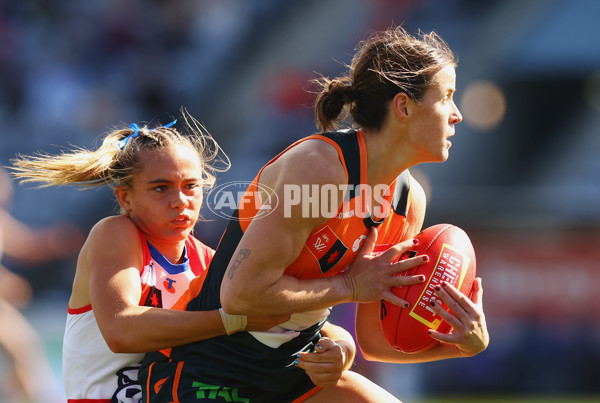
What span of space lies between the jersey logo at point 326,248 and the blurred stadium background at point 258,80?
527cm

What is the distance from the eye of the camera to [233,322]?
282cm

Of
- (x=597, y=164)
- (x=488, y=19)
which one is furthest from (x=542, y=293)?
(x=488, y=19)

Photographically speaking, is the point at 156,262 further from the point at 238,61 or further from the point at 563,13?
the point at 563,13

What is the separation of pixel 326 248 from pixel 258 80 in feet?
27.6

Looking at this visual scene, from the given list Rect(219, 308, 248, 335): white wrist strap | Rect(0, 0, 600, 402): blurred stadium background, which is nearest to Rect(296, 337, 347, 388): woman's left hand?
Rect(219, 308, 248, 335): white wrist strap

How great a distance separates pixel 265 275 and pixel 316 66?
845 cm

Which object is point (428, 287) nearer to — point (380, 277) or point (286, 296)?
point (380, 277)

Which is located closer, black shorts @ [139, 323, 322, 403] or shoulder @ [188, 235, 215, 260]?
black shorts @ [139, 323, 322, 403]

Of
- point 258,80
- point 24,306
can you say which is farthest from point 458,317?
point 258,80

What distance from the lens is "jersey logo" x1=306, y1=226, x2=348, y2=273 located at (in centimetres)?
278

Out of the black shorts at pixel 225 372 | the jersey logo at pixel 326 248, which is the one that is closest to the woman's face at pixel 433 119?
the jersey logo at pixel 326 248

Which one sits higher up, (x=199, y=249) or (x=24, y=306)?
(x=24, y=306)

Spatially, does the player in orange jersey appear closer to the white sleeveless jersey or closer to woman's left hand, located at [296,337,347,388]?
woman's left hand, located at [296,337,347,388]

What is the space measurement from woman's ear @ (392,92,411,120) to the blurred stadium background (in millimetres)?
5359
